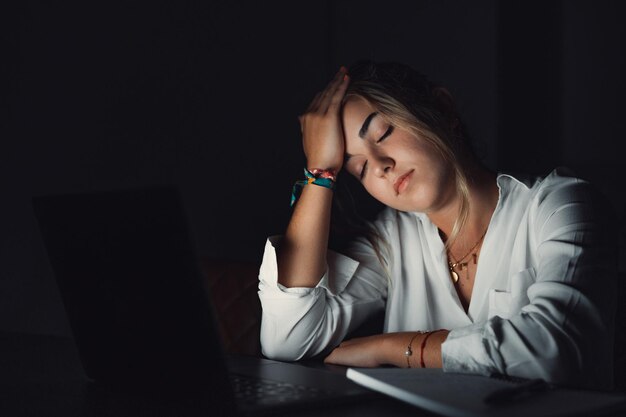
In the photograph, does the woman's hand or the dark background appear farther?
the dark background

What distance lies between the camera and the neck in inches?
67.0

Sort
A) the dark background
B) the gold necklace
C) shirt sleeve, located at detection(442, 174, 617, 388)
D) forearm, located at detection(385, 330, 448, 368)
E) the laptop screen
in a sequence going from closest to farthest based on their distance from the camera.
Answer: the laptop screen → shirt sleeve, located at detection(442, 174, 617, 388) → forearm, located at detection(385, 330, 448, 368) → the gold necklace → the dark background

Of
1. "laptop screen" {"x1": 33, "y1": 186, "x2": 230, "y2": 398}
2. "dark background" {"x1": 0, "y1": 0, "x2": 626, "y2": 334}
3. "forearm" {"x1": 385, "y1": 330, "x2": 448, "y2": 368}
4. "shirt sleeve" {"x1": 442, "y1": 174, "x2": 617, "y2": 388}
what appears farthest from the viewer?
"dark background" {"x1": 0, "y1": 0, "x2": 626, "y2": 334}

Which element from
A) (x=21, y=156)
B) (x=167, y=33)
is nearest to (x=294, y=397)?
(x=21, y=156)

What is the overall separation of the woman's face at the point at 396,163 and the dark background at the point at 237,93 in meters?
0.65


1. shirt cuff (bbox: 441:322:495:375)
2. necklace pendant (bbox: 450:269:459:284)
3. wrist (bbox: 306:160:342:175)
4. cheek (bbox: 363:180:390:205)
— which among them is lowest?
necklace pendant (bbox: 450:269:459:284)

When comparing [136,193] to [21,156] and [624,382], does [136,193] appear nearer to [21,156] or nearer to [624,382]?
[624,382]

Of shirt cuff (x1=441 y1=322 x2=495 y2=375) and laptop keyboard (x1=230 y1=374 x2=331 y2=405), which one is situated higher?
laptop keyboard (x1=230 y1=374 x2=331 y2=405)

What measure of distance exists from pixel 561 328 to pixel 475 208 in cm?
61

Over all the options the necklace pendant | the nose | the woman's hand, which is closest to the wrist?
the woman's hand

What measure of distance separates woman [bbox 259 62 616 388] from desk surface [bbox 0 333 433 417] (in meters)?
0.45

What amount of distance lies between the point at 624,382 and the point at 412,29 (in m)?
1.62

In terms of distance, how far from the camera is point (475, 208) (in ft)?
5.59

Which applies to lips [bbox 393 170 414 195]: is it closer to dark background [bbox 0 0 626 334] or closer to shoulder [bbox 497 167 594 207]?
shoulder [bbox 497 167 594 207]
